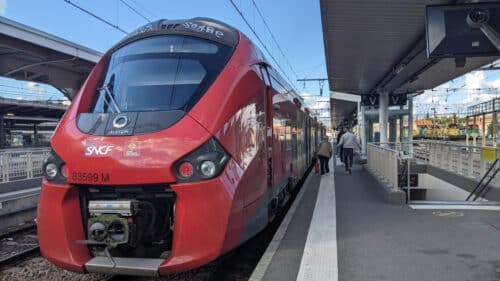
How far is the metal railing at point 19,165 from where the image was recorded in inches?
485

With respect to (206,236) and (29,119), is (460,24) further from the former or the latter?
(29,119)

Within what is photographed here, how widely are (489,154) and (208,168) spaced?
817 centimetres

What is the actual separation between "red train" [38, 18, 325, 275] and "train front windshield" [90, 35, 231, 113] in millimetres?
13

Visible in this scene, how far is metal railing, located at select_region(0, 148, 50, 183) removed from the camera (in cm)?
1232

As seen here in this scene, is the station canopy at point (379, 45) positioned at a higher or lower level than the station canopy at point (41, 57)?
lower

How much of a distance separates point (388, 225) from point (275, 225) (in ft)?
7.21

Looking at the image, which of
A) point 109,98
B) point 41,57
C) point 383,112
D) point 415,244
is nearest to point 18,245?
point 109,98

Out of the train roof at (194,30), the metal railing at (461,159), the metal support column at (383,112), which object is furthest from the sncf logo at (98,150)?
the metal support column at (383,112)

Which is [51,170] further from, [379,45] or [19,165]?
[379,45]

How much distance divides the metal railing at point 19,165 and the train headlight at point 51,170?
9420mm

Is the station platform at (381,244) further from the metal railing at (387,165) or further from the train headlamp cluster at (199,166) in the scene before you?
the train headlamp cluster at (199,166)

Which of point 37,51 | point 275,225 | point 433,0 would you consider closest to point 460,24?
point 433,0

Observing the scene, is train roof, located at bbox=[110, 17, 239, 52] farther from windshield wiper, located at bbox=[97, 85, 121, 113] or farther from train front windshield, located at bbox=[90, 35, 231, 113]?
windshield wiper, located at bbox=[97, 85, 121, 113]

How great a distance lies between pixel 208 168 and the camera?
3.86 metres
